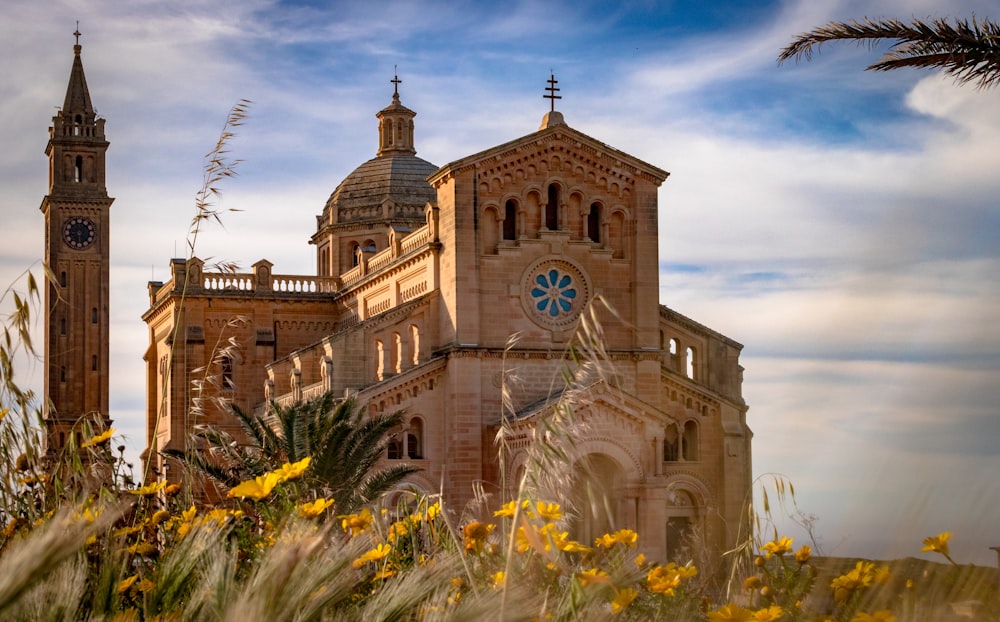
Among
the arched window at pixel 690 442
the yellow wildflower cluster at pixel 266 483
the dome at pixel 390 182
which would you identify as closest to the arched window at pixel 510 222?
the arched window at pixel 690 442

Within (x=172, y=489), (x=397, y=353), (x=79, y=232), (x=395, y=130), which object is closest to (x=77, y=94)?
(x=79, y=232)

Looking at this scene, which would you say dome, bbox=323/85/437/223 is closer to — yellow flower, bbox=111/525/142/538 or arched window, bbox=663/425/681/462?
arched window, bbox=663/425/681/462

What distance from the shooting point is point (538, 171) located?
4400 centimetres

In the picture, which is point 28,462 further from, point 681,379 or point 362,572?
point 681,379

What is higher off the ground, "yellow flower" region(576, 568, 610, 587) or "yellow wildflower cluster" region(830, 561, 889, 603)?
"yellow flower" region(576, 568, 610, 587)

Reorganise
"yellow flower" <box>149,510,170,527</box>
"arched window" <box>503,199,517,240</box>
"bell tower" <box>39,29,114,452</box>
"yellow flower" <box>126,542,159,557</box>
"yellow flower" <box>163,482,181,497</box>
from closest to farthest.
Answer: "yellow flower" <box>126,542,159,557</box>
"yellow flower" <box>149,510,170,527</box>
"yellow flower" <box>163,482,181,497</box>
"arched window" <box>503,199,517,240</box>
"bell tower" <box>39,29,114,452</box>

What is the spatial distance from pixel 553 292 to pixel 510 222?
251 cm

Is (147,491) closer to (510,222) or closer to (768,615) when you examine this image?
(768,615)

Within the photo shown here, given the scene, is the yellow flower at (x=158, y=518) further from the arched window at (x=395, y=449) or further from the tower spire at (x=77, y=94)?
the tower spire at (x=77, y=94)

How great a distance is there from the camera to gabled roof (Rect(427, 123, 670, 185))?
43125 millimetres

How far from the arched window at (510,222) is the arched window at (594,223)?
7.88 feet

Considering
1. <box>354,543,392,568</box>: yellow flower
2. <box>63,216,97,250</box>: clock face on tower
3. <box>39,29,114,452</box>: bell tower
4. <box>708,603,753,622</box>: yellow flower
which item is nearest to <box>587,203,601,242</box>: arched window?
<box>354,543,392,568</box>: yellow flower

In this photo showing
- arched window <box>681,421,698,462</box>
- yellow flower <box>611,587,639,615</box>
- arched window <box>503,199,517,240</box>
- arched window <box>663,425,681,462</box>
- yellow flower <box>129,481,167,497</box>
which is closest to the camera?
yellow flower <box>611,587,639,615</box>

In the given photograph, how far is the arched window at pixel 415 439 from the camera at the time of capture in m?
42.3
